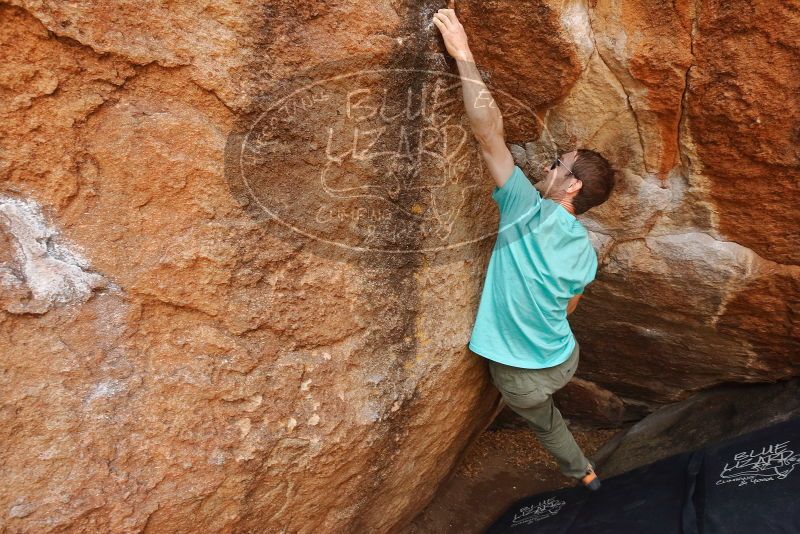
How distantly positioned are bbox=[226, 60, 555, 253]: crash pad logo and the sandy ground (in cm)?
121

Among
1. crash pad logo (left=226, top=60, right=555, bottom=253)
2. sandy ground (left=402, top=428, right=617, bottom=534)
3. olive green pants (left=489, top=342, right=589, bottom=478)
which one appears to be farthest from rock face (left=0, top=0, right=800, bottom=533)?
sandy ground (left=402, top=428, right=617, bottom=534)

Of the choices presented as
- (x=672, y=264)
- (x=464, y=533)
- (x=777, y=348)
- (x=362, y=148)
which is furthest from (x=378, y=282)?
(x=777, y=348)

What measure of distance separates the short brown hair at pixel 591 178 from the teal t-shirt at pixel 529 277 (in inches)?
2.4

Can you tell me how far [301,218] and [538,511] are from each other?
1.52 m

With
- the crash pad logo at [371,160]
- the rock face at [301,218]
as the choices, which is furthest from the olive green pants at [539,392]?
the crash pad logo at [371,160]

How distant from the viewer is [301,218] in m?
1.41

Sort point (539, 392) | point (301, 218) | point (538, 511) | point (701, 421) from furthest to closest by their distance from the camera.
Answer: point (701, 421), point (538, 511), point (539, 392), point (301, 218)

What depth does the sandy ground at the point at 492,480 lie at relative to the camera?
2379 mm

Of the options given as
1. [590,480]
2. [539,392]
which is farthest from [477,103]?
[590,480]

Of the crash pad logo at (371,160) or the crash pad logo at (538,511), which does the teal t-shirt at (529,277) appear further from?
the crash pad logo at (538,511)

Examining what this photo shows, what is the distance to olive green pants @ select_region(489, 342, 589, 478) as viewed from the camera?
1848 mm

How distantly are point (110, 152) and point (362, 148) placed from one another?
536mm

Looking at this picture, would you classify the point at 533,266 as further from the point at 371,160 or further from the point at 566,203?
the point at 371,160

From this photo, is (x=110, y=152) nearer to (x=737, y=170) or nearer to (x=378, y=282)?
(x=378, y=282)
